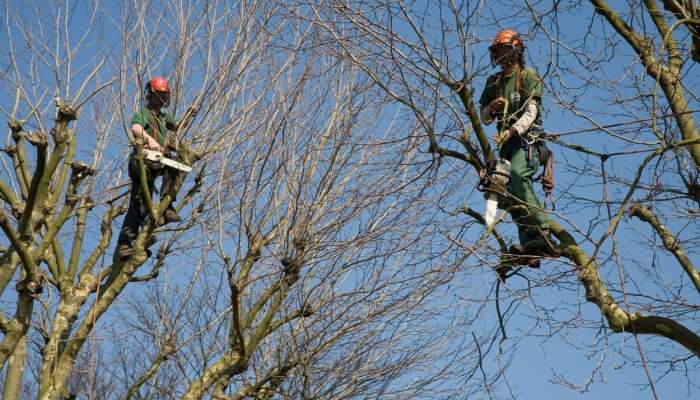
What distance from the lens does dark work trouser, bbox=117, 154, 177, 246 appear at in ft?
25.0

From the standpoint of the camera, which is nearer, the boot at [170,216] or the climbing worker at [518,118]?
the climbing worker at [518,118]

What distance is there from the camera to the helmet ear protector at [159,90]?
25.3ft

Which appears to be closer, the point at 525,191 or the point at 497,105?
the point at 525,191

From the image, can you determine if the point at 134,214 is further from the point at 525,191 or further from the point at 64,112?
the point at 525,191

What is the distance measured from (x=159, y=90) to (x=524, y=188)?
11.7 feet

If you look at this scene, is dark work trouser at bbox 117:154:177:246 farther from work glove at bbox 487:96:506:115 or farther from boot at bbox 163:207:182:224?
work glove at bbox 487:96:506:115

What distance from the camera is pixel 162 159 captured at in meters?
7.44

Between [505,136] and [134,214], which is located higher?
[134,214]

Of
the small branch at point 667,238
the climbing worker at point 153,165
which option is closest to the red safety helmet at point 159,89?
the climbing worker at point 153,165

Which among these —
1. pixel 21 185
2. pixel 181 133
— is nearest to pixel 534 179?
pixel 181 133

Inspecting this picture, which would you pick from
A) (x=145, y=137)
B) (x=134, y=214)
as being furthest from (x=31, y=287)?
(x=145, y=137)

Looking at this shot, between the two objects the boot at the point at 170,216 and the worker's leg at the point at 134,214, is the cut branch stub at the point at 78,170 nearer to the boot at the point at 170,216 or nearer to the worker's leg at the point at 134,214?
the worker's leg at the point at 134,214

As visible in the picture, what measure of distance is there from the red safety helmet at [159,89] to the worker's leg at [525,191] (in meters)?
3.36

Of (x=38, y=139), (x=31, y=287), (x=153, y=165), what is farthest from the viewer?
(x=153, y=165)
